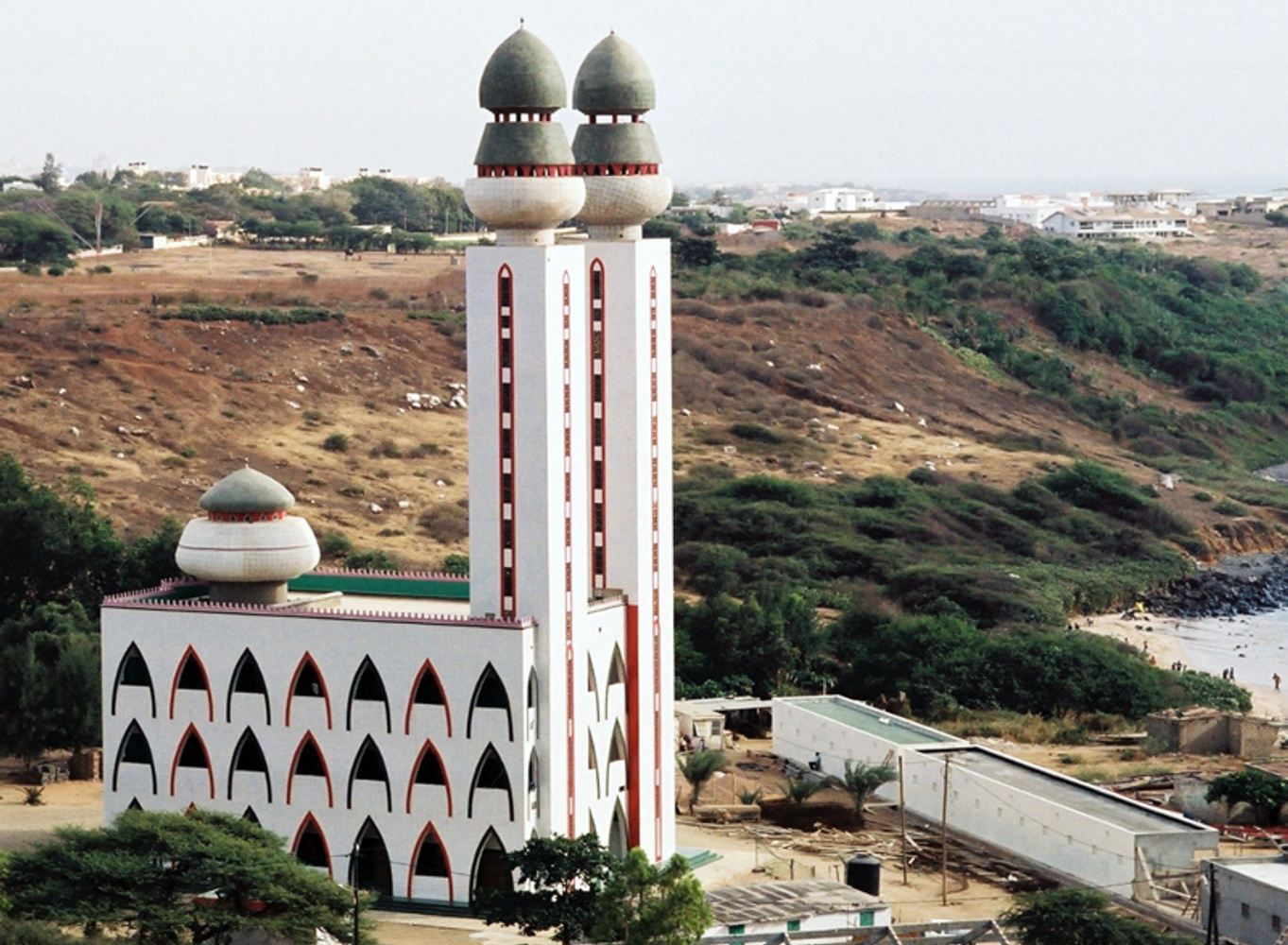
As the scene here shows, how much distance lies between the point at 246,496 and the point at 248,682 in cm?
309

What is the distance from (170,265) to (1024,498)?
4082 centimetres

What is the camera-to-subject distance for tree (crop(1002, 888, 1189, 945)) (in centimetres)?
3812

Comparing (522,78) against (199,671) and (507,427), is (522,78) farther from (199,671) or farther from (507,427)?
(199,671)

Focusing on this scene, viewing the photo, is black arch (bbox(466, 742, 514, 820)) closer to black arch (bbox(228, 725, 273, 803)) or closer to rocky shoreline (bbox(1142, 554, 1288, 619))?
black arch (bbox(228, 725, 273, 803))

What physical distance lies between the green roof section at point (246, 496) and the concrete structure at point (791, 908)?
9.55 metres

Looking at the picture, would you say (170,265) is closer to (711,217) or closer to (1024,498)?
(1024,498)

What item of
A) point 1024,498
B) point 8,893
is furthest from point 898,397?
point 8,893

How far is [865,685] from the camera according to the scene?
205 feet

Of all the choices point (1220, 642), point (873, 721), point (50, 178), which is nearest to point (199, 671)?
point (873, 721)

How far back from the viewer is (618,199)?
43.4 metres

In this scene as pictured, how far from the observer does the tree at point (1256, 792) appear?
48.5 metres

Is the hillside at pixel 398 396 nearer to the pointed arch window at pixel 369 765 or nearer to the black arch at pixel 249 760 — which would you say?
the black arch at pixel 249 760

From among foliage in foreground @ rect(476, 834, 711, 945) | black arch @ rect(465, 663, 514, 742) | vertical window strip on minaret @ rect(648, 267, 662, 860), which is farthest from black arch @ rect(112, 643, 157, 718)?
vertical window strip on minaret @ rect(648, 267, 662, 860)

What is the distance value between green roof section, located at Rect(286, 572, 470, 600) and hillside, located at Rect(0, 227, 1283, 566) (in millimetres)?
26424
